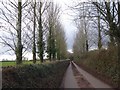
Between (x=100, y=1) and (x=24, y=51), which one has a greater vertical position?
(x=100, y=1)

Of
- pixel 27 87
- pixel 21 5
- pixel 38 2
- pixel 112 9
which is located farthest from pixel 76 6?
pixel 27 87

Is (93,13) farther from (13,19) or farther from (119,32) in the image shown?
(13,19)

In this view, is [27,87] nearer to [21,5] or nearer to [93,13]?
[21,5]

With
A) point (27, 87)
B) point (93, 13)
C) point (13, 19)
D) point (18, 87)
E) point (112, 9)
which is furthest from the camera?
point (93, 13)

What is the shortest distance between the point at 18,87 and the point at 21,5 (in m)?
8.73

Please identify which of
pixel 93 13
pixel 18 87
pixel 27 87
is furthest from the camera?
pixel 93 13

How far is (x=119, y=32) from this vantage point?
23.4 m

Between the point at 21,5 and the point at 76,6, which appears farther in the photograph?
the point at 76,6

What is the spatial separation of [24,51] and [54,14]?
26368mm

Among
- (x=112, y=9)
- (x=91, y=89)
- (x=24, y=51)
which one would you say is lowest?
(x=91, y=89)

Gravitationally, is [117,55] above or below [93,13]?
below

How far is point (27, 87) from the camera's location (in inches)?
420

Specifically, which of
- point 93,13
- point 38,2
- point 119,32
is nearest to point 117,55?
point 119,32

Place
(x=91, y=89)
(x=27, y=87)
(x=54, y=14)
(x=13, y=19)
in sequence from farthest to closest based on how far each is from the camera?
Result: (x=54, y=14), (x=91, y=89), (x=13, y=19), (x=27, y=87)
